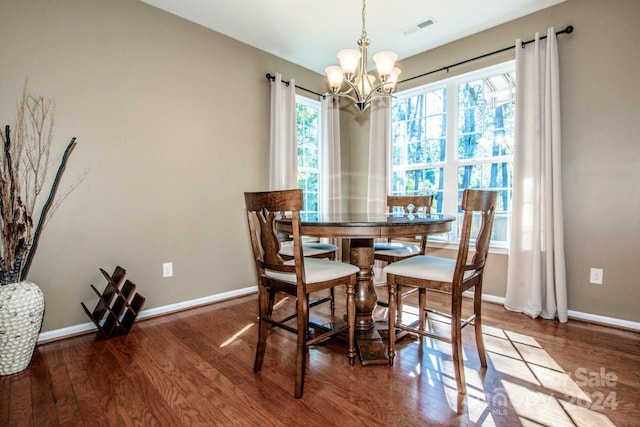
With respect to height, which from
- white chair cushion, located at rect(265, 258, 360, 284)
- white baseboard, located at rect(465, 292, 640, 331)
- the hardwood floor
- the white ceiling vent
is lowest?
the hardwood floor

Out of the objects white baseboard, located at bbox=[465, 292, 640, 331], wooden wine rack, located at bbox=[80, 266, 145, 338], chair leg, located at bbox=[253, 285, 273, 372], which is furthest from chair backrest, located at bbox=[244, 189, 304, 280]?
white baseboard, located at bbox=[465, 292, 640, 331]

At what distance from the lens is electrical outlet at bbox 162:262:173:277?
8.89 feet

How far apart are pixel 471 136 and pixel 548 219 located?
1094 mm

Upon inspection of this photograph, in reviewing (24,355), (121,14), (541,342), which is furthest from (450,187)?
(24,355)

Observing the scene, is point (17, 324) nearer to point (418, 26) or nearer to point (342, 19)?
point (342, 19)

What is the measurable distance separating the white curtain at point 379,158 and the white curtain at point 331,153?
0.41 m

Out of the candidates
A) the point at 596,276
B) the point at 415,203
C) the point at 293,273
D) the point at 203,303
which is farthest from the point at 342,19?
the point at 596,276

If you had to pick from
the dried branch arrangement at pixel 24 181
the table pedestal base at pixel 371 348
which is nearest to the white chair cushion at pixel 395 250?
the table pedestal base at pixel 371 348

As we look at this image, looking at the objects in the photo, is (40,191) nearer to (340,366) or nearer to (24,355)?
(24,355)

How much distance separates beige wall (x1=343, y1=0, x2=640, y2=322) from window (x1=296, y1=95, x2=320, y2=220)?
2.30 metres

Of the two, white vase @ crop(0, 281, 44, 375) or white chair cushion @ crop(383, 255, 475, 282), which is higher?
white chair cushion @ crop(383, 255, 475, 282)

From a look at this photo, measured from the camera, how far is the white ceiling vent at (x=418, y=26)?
9.58 feet

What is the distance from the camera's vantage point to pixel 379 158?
370cm

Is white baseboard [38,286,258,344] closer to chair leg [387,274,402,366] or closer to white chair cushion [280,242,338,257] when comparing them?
white chair cushion [280,242,338,257]
